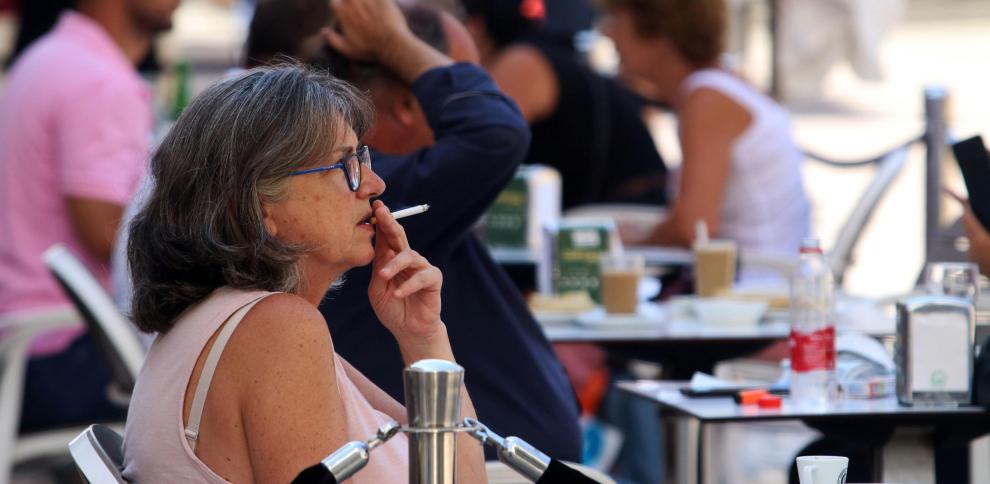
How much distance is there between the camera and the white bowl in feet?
10.6

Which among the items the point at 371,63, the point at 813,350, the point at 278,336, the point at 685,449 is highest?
the point at 371,63

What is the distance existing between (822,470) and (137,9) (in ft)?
11.3

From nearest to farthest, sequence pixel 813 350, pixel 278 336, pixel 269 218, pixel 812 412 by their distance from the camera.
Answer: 1. pixel 278 336
2. pixel 269 218
3. pixel 812 412
4. pixel 813 350

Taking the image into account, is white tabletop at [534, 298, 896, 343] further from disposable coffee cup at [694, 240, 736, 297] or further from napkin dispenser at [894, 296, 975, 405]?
napkin dispenser at [894, 296, 975, 405]

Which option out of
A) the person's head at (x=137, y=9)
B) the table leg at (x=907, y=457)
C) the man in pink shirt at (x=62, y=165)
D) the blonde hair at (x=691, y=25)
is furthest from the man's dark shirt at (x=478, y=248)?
the blonde hair at (x=691, y=25)

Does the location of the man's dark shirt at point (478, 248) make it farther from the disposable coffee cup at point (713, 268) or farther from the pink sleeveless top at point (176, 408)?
the disposable coffee cup at point (713, 268)

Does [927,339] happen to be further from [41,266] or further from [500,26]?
[500,26]

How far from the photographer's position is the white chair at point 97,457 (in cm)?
169

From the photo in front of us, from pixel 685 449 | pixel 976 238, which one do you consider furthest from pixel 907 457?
pixel 685 449

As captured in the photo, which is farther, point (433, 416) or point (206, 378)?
point (206, 378)

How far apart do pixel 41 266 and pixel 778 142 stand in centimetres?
233

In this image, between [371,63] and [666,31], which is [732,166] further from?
[371,63]

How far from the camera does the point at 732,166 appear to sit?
4.57m

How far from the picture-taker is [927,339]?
7.61 feet
